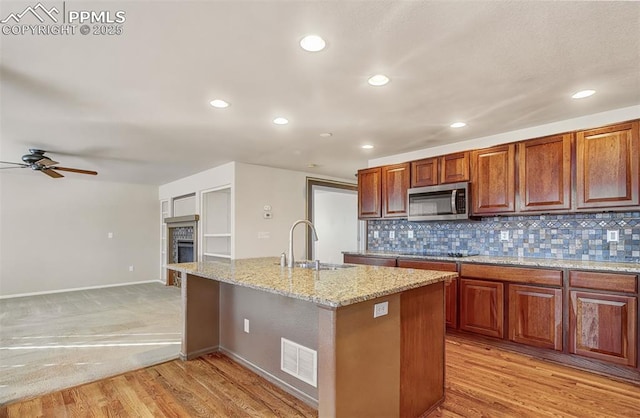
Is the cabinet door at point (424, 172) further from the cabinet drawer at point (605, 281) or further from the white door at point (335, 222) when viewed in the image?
the white door at point (335, 222)

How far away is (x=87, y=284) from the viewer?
6953 millimetres

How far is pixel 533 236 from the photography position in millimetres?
3564

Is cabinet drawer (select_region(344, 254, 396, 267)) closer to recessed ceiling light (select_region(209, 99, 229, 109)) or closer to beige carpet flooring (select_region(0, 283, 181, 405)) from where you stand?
beige carpet flooring (select_region(0, 283, 181, 405))

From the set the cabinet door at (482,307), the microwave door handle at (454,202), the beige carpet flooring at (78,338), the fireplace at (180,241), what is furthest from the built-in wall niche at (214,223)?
the cabinet door at (482,307)

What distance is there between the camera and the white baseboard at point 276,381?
228 cm

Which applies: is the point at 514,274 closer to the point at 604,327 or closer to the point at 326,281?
the point at 604,327

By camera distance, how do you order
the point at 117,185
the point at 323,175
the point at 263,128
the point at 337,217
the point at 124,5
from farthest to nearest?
the point at 337,217
the point at 117,185
the point at 323,175
the point at 263,128
the point at 124,5

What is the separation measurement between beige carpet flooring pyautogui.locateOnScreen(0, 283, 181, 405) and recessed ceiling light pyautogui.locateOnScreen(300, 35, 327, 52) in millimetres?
2923

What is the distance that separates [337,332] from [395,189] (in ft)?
10.5

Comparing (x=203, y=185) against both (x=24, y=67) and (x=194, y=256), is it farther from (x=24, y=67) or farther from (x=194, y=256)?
(x=24, y=67)

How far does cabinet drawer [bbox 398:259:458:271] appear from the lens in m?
3.57

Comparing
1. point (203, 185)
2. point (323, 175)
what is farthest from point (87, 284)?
point (323, 175)

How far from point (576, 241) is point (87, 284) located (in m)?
8.40

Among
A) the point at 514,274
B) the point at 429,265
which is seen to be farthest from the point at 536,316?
the point at 429,265
